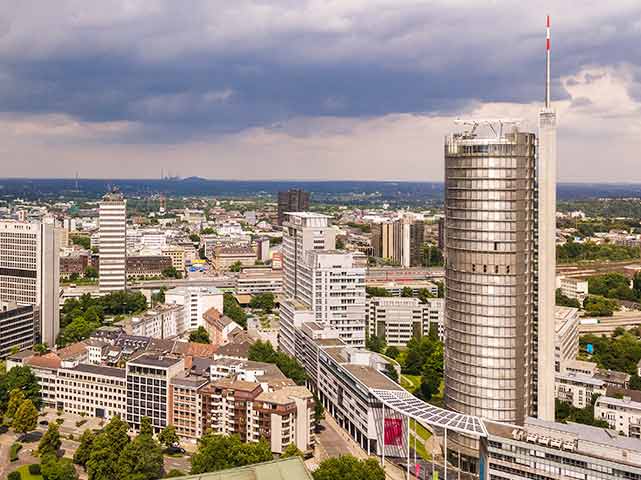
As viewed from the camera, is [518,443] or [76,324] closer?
[518,443]

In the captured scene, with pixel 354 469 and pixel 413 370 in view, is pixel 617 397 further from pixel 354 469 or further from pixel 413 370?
pixel 354 469

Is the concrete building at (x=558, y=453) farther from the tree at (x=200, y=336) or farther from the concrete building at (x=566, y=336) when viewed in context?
the tree at (x=200, y=336)

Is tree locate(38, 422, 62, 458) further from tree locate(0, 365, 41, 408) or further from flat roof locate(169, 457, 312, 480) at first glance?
flat roof locate(169, 457, 312, 480)

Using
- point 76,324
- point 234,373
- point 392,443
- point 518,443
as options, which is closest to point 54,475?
point 234,373

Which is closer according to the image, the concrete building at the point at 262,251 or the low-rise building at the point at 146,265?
the low-rise building at the point at 146,265

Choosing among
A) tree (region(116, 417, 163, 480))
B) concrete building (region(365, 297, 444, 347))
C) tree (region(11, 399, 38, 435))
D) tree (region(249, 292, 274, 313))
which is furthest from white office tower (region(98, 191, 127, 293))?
tree (region(116, 417, 163, 480))

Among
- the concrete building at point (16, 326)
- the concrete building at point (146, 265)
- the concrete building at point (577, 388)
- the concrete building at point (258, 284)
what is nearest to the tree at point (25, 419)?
the concrete building at point (16, 326)

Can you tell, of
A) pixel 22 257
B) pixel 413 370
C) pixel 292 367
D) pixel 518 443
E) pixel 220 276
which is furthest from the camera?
pixel 220 276
